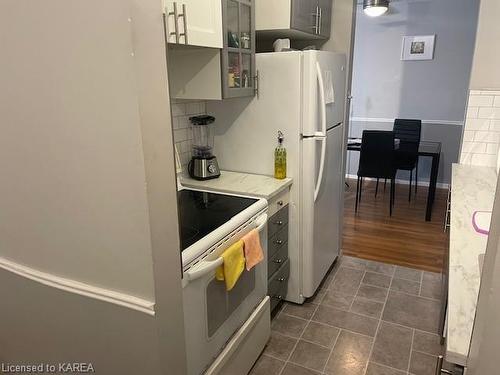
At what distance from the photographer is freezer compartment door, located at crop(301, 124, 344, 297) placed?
2279mm

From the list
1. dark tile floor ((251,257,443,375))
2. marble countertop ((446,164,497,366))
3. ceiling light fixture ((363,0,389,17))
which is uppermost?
ceiling light fixture ((363,0,389,17))

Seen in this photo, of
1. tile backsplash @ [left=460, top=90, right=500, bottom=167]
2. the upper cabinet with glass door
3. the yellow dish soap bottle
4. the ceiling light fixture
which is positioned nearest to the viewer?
the upper cabinet with glass door

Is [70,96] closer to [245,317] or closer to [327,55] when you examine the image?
[245,317]

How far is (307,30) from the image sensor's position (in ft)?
7.70

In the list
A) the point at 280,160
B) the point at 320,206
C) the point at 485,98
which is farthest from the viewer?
the point at 485,98

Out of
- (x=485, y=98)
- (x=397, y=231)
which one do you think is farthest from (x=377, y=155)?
(x=485, y=98)

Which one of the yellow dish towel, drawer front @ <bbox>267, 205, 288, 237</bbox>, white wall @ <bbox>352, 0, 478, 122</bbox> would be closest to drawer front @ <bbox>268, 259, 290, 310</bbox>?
drawer front @ <bbox>267, 205, 288, 237</bbox>

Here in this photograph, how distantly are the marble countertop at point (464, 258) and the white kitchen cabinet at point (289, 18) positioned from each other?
1.28 metres

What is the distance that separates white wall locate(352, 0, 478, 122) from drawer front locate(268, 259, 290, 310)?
3.76 metres

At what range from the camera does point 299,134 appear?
7.22 ft

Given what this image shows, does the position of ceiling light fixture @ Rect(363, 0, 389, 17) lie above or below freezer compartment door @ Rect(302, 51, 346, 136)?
above

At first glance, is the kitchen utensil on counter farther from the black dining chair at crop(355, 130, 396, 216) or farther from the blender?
the black dining chair at crop(355, 130, 396, 216)

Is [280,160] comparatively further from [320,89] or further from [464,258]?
[464,258]

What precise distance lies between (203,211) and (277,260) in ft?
2.27
